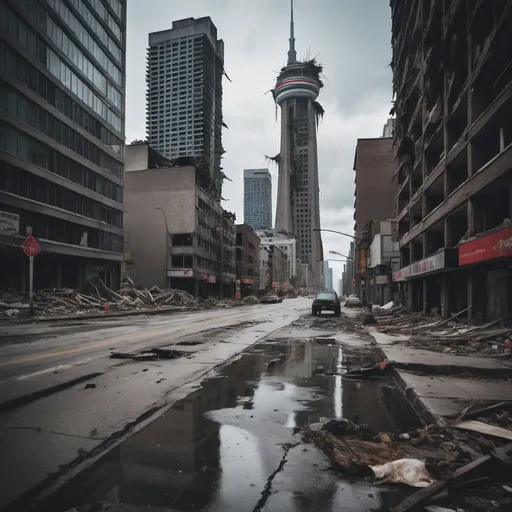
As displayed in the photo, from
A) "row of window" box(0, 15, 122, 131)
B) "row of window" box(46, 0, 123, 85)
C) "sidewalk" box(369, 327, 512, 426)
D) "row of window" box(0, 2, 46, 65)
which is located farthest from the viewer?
"row of window" box(46, 0, 123, 85)

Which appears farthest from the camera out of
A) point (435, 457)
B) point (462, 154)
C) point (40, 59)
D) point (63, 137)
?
point (63, 137)

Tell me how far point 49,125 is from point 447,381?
4349cm

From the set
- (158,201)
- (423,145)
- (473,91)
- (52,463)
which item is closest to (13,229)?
(52,463)

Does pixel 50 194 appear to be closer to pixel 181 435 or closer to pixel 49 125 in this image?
pixel 49 125

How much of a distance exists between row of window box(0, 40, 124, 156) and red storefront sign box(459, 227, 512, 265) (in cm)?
3725

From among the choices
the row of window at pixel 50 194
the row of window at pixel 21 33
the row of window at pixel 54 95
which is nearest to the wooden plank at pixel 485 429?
the row of window at pixel 50 194

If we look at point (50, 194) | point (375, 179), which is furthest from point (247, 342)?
point (375, 179)

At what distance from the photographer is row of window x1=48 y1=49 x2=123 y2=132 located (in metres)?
42.7

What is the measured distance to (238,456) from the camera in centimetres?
425

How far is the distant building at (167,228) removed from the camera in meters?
69.8

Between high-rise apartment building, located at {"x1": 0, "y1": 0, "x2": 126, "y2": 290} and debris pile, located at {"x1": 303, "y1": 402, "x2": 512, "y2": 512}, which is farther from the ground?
high-rise apartment building, located at {"x1": 0, "y1": 0, "x2": 126, "y2": 290}

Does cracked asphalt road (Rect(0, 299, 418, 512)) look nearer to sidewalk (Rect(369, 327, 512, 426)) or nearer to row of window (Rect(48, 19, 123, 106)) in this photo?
sidewalk (Rect(369, 327, 512, 426))

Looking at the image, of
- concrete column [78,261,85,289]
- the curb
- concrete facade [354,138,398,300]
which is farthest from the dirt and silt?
concrete facade [354,138,398,300]

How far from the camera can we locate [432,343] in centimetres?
1450
